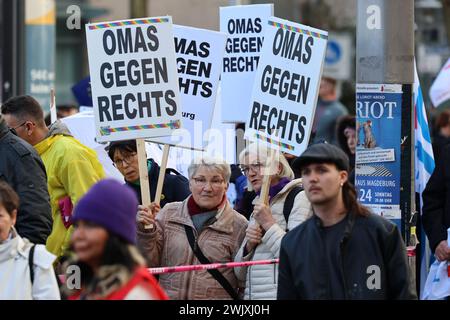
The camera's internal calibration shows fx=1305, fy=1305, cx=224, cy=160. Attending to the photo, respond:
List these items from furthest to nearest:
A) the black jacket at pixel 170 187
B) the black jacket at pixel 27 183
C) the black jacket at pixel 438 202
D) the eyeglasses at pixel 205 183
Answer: the black jacket at pixel 170 187
the black jacket at pixel 438 202
the eyeglasses at pixel 205 183
the black jacket at pixel 27 183

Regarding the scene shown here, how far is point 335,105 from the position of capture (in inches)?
785

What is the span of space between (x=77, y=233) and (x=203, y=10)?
3102 cm

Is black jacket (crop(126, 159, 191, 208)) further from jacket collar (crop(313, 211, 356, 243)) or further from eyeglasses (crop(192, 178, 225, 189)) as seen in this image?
jacket collar (crop(313, 211, 356, 243))

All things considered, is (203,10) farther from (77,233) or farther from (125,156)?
(77,233)

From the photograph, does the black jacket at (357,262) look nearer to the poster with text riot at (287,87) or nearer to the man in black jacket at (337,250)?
the man in black jacket at (337,250)

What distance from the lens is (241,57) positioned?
10.9m

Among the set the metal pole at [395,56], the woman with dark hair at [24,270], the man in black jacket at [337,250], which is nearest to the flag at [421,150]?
the metal pole at [395,56]

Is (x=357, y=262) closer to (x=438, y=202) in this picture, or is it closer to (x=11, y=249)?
(x=11, y=249)

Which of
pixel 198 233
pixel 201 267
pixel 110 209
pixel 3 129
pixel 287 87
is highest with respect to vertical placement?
pixel 287 87

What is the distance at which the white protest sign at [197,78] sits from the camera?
30.7ft

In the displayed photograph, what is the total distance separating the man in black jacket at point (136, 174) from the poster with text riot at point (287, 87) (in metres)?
0.80

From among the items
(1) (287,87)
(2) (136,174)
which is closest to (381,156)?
(1) (287,87)

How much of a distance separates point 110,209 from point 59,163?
3731 mm
